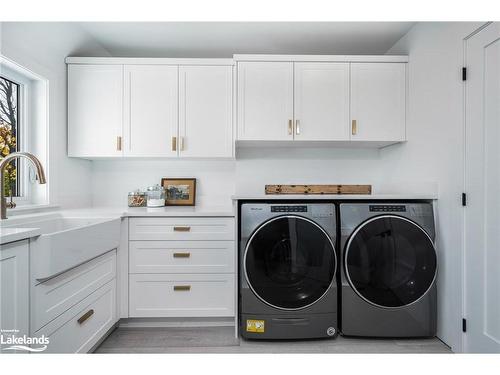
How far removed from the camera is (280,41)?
2371mm

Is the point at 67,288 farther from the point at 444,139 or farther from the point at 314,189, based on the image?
the point at 444,139

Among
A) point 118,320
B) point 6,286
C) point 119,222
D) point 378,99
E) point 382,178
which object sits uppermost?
point 378,99

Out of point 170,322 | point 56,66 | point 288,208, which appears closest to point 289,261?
point 288,208

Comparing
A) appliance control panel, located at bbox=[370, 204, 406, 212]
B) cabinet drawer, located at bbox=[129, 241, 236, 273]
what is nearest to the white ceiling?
appliance control panel, located at bbox=[370, 204, 406, 212]

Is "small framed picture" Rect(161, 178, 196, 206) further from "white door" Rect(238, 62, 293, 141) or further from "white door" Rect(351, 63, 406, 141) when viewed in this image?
"white door" Rect(351, 63, 406, 141)

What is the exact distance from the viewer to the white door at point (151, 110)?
230 cm

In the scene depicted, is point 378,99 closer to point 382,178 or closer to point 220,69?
point 382,178

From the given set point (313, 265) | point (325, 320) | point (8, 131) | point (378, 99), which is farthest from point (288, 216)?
point (8, 131)

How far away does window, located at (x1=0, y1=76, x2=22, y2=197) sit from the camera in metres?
1.85

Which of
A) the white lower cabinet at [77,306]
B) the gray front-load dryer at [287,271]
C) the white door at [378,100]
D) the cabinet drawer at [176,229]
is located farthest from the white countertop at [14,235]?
the white door at [378,100]

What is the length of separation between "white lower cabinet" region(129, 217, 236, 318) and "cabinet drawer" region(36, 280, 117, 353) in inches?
6.9

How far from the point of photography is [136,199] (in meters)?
2.48

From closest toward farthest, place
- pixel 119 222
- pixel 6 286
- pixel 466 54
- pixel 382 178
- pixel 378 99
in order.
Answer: pixel 6 286 < pixel 466 54 < pixel 119 222 < pixel 378 99 < pixel 382 178

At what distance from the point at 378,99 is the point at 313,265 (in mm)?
1518
